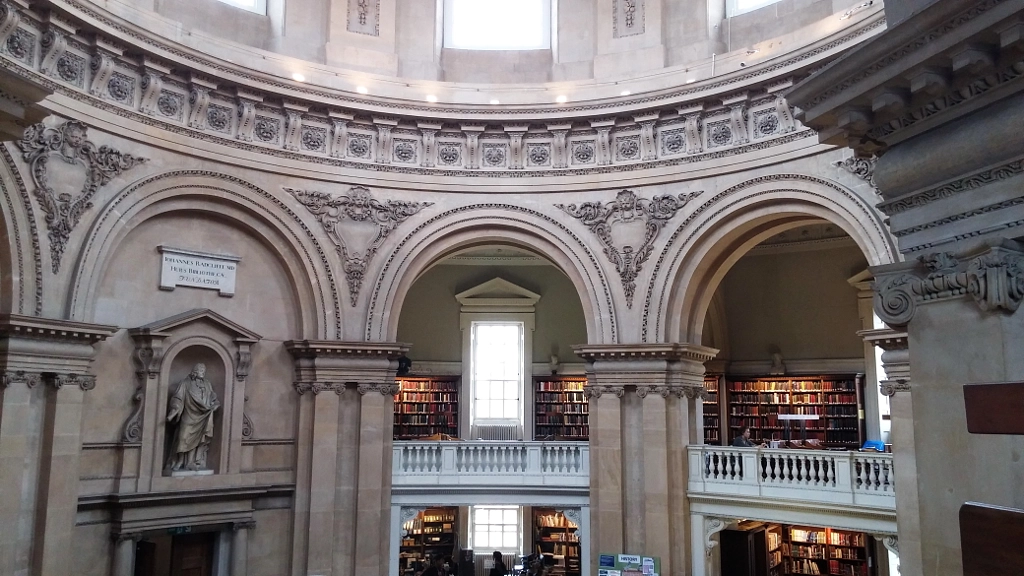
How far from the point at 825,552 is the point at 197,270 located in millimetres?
12731

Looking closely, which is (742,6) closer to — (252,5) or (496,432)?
(252,5)

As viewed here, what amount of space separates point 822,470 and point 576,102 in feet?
22.6

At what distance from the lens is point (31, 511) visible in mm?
9914

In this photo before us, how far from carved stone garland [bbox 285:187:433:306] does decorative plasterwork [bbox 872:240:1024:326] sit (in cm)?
974

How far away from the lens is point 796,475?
11.8m

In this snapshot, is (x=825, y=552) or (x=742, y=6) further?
(x=825, y=552)

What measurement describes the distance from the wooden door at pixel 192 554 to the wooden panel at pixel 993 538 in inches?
450

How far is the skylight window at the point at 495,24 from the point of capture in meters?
14.9

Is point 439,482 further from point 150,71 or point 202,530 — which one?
point 150,71

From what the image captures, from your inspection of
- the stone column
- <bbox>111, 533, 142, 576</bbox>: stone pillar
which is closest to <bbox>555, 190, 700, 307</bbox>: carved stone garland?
the stone column

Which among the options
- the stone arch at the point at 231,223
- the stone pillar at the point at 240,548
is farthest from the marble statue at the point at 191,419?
the stone arch at the point at 231,223

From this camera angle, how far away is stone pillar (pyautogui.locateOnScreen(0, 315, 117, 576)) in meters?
9.64

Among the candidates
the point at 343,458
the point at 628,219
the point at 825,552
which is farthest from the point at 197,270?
the point at 825,552

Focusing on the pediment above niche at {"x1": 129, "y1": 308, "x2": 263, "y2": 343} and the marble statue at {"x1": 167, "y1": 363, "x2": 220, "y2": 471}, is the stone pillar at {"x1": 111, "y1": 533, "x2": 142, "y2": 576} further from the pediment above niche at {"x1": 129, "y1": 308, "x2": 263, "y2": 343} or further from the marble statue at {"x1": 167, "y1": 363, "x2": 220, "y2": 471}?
the pediment above niche at {"x1": 129, "y1": 308, "x2": 263, "y2": 343}
